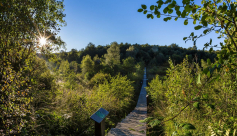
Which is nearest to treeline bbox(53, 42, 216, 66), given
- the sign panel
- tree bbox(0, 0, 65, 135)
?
tree bbox(0, 0, 65, 135)

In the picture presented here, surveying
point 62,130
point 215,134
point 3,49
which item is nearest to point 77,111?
point 62,130

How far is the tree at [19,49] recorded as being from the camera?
87.0 inches

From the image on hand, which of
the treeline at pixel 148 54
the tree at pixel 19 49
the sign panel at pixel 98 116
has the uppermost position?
the treeline at pixel 148 54

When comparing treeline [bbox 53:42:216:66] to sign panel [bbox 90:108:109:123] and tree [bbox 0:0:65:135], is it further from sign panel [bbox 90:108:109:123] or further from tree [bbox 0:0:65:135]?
sign panel [bbox 90:108:109:123]

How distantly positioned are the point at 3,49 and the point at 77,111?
2.91m

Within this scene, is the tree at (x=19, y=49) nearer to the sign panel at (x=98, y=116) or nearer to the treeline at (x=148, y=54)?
the sign panel at (x=98, y=116)

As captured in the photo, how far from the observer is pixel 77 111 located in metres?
4.52

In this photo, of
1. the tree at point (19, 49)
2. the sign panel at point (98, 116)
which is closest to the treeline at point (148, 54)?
the tree at point (19, 49)

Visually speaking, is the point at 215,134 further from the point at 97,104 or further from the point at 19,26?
the point at 19,26

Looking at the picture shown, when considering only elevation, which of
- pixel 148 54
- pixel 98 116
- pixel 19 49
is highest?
pixel 148 54

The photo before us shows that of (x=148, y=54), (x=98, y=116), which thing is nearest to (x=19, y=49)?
(x=98, y=116)

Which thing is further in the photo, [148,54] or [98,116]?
[148,54]

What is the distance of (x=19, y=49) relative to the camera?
2684mm

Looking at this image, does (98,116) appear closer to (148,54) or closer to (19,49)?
(19,49)
